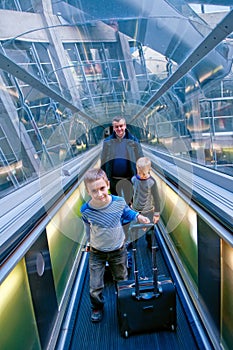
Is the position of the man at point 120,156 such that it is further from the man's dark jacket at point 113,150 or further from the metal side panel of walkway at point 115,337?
the metal side panel of walkway at point 115,337

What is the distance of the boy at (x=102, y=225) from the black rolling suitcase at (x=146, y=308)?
0.16 metres

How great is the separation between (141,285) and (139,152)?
1.51 m

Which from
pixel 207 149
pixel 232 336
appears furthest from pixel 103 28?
pixel 232 336

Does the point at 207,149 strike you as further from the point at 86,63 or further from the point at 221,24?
the point at 86,63

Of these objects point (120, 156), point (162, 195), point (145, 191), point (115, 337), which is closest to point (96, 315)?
point (115, 337)

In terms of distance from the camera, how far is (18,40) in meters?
3.50

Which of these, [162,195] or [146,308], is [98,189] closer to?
[146,308]

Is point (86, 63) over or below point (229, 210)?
over

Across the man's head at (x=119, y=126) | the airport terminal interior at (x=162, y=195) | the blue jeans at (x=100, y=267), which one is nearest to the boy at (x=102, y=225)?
the blue jeans at (x=100, y=267)

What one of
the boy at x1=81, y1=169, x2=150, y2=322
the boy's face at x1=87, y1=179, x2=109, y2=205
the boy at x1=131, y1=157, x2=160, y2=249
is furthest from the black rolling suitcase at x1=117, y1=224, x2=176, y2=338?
the boy at x1=131, y1=157, x2=160, y2=249

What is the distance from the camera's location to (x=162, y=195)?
4418mm

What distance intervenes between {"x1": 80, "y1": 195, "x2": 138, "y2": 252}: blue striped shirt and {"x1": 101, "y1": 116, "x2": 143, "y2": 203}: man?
3.56ft

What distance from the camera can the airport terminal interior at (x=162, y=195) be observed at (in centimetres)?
194

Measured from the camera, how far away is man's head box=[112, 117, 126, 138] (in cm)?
323
